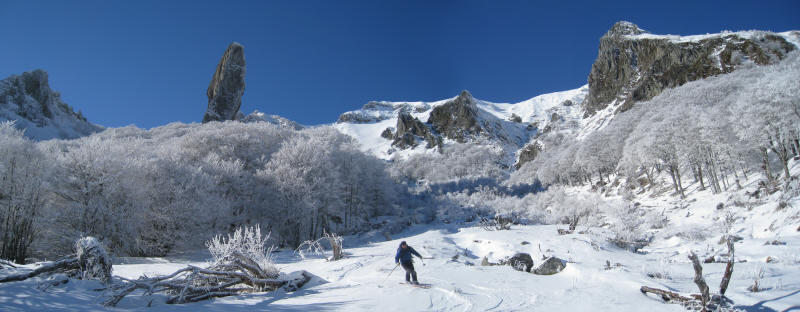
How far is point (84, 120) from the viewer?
336 feet

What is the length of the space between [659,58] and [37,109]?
168m

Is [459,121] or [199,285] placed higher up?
[459,121]

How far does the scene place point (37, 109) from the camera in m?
82.8

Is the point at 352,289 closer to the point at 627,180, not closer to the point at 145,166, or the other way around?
the point at 145,166

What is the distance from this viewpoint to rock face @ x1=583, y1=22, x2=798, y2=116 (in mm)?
77375

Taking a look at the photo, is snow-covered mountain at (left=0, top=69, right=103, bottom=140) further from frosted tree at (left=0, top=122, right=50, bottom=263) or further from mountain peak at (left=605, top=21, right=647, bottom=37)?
mountain peak at (left=605, top=21, right=647, bottom=37)

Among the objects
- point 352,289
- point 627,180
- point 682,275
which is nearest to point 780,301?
point 682,275

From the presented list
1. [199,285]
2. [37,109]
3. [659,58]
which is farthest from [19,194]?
[659,58]

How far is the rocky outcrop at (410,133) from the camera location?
184 meters

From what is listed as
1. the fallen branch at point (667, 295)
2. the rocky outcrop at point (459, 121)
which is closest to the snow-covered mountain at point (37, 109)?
the fallen branch at point (667, 295)

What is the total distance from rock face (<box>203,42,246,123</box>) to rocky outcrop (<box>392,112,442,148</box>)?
10060 cm

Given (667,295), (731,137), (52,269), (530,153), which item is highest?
(530,153)

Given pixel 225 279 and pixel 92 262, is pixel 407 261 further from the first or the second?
pixel 92 262

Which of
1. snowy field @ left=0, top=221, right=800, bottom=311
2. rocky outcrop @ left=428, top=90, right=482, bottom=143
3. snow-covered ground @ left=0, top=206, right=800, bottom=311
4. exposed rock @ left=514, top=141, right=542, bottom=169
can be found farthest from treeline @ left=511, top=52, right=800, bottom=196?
rocky outcrop @ left=428, top=90, right=482, bottom=143
